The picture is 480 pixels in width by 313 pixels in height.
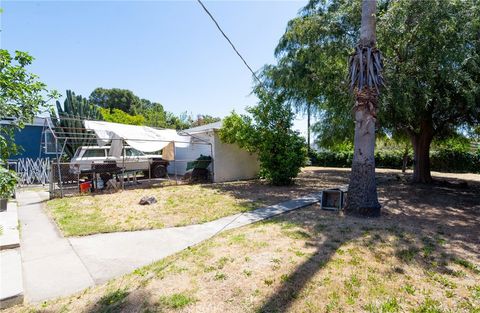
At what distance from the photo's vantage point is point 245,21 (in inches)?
342

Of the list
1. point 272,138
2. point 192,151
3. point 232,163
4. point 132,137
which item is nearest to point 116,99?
point 192,151

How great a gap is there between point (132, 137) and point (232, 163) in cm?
542

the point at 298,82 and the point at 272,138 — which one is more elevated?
the point at 298,82

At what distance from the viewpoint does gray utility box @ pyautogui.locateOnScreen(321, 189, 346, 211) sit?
24.7ft

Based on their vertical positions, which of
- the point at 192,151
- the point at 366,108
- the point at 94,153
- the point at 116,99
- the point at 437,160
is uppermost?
the point at 116,99

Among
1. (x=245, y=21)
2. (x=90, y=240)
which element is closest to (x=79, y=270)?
(x=90, y=240)

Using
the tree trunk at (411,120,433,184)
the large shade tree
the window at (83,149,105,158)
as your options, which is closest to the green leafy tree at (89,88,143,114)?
the window at (83,149,105,158)

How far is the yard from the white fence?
503 inches

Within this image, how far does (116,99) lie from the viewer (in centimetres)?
4297

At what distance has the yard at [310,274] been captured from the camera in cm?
313

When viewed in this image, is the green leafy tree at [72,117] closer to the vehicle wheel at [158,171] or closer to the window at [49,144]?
the window at [49,144]

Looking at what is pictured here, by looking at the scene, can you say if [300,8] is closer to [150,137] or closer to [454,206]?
[150,137]

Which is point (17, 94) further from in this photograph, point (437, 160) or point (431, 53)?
point (437, 160)

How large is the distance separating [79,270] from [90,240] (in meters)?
1.34
